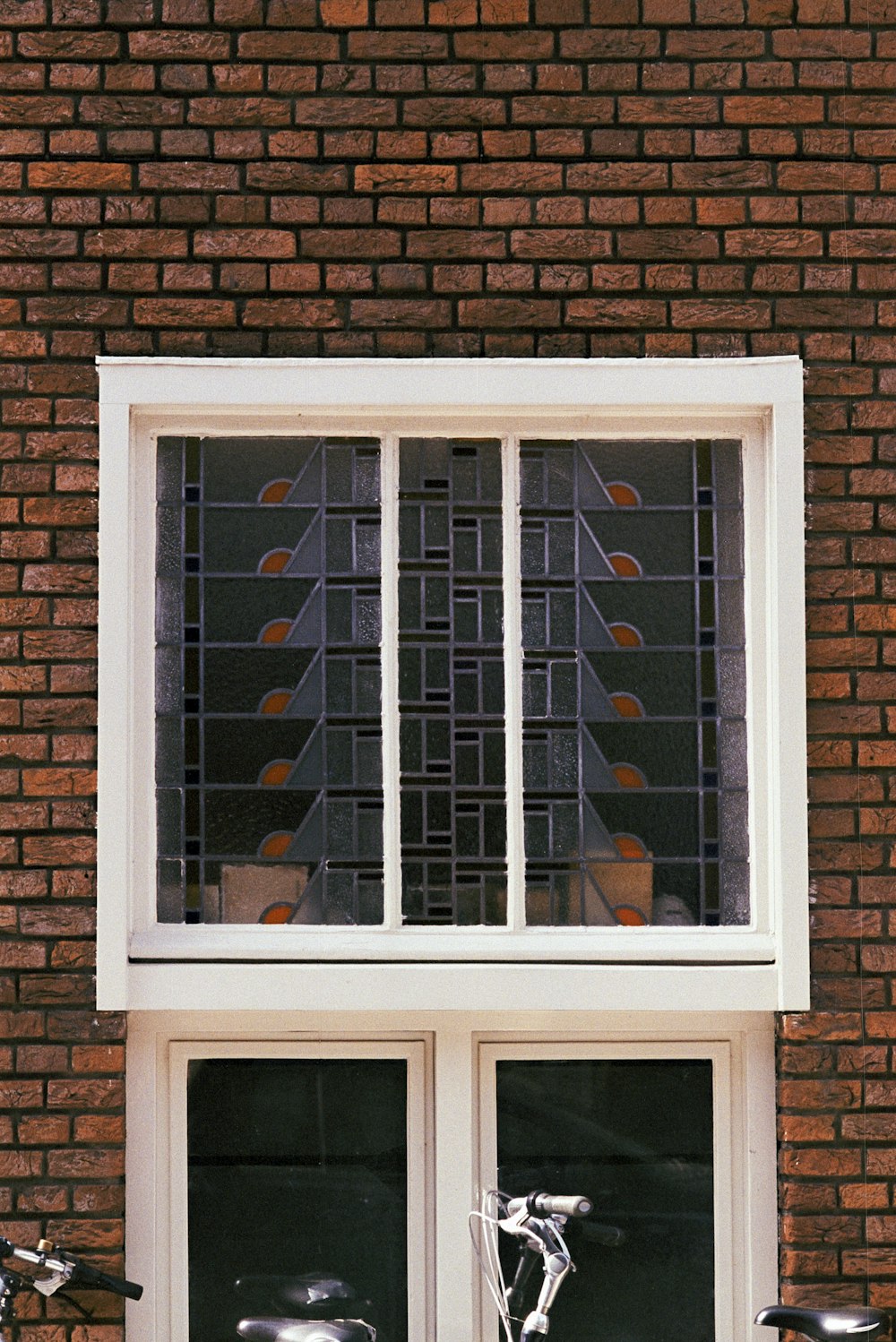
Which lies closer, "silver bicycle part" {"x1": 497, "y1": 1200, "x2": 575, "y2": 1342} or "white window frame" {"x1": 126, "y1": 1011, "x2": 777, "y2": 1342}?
"silver bicycle part" {"x1": 497, "y1": 1200, "x2": 575, "y2": 1342}

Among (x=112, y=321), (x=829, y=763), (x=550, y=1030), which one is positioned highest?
(x=112, y=321)

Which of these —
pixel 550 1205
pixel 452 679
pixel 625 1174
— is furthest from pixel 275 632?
pixel 625 1174

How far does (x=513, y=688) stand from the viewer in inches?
147

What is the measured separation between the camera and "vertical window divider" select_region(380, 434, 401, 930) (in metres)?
3.71

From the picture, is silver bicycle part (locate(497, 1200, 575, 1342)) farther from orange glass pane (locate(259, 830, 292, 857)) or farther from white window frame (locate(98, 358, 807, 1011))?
orange glass pane (locate(259, 830, 292, 857))

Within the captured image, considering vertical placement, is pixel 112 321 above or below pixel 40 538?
above

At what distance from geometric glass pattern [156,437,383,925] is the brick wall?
0.28 meters

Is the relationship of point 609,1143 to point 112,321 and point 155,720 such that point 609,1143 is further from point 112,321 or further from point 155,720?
point 112,321

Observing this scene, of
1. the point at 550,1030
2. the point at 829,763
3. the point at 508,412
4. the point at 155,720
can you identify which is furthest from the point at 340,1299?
the point at 508,412

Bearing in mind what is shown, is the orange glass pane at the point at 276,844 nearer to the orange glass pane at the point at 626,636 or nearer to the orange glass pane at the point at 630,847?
the orange glass pane at the point at 630,847

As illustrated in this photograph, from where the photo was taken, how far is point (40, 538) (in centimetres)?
370

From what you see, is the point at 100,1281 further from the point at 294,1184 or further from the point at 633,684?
the point at 633,684

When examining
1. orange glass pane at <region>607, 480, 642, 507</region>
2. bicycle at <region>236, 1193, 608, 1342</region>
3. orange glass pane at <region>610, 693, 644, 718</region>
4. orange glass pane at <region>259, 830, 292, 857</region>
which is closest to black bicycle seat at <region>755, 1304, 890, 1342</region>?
bicycle at <region>236, 1193, 608, 1342</region>

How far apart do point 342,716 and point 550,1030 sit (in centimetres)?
105
